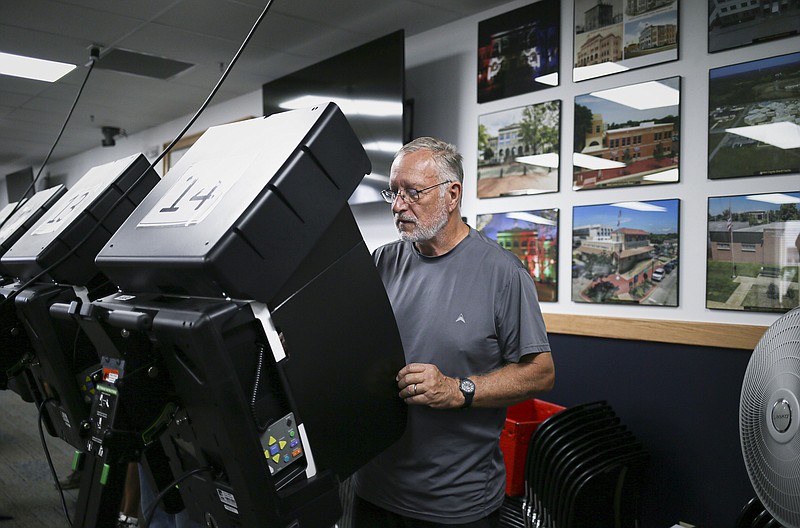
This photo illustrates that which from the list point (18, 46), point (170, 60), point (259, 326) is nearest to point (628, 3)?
point (259, 326)

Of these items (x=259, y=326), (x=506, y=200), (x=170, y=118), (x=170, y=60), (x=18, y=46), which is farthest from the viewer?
(x=170, y=118)

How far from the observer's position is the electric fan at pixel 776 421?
3.86 feet

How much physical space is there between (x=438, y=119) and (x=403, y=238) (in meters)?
2.45

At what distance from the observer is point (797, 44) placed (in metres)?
2.29

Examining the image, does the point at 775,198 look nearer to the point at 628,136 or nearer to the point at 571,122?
the point at 628,136

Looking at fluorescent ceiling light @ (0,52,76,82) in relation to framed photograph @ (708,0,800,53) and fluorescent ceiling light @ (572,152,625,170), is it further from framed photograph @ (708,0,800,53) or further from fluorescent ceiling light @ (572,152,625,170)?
framed photograph @ (708,0,800,53)

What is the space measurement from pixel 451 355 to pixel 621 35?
2.07 m

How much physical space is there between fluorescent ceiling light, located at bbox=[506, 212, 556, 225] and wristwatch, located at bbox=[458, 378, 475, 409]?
1.98 m

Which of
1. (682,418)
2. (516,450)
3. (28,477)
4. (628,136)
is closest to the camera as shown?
(682,418)

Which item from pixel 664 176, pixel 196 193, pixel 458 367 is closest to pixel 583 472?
pixel 458 367

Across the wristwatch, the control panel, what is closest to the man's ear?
the wristwatch

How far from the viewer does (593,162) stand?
9.68ft

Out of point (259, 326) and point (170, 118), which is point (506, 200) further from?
point (170, 118)

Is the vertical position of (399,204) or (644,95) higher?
(644,95)
